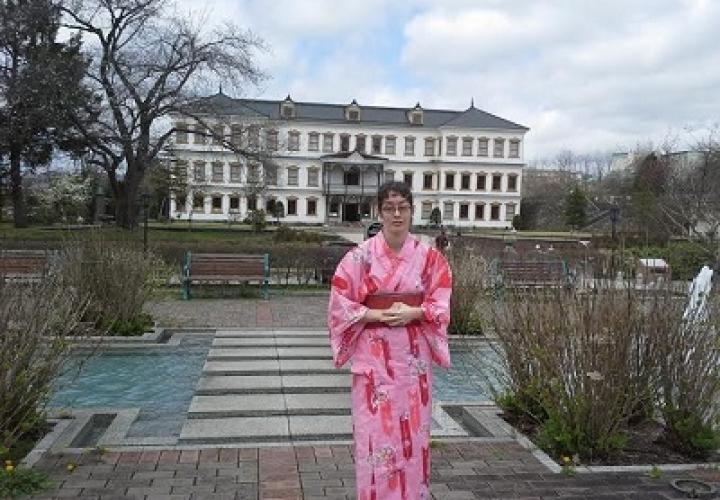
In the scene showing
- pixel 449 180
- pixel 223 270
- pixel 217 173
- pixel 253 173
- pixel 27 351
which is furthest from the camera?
pixel 449 180

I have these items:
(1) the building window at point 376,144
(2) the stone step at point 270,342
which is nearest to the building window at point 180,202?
(1) the building window at point 376,144

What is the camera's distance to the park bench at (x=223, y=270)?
44.4 feet

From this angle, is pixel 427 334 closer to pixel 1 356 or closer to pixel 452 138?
pixel 1 356

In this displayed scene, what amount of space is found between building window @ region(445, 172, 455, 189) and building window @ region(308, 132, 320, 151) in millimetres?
13262

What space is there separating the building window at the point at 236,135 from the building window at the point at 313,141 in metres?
37.5

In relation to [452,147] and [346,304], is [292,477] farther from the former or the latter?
[452,147]

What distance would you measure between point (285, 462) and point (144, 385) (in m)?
3.01

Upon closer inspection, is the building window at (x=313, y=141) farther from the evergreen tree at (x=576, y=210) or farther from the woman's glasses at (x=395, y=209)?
the woman's glasses at (x=395, y=209)

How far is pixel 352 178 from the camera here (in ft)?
Result: 212

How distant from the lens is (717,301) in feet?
15.7

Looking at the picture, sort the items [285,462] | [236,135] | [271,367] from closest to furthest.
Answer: [285,462], [271,367], [236,135]

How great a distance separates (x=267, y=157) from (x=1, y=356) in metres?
22.7

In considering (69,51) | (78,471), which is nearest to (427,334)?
(78,471)

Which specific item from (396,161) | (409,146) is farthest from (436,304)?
(409,146)
